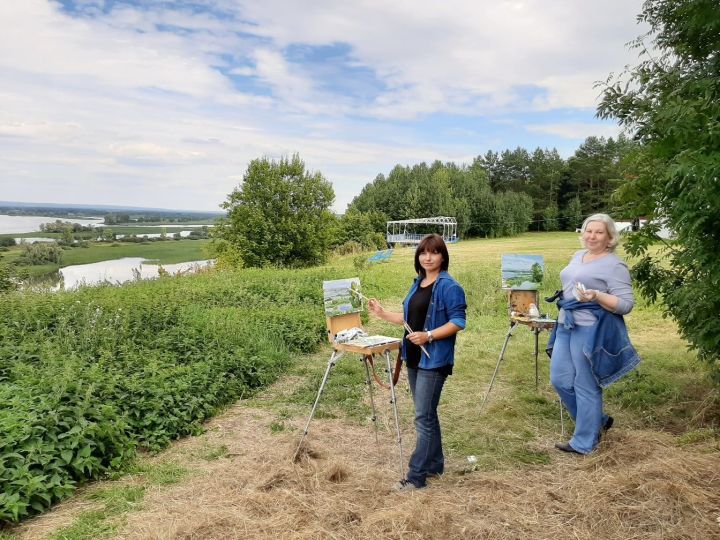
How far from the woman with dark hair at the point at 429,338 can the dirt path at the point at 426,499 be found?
25 cm

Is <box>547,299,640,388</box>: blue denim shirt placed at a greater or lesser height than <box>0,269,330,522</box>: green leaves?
greater

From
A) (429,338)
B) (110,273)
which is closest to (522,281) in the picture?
(429,338)

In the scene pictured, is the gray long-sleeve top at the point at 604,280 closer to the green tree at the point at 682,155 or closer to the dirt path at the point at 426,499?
the green tree at the point at 682,155

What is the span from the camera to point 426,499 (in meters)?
3.21

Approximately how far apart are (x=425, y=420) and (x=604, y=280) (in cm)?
168

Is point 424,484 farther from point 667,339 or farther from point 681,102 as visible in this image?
point 667,339

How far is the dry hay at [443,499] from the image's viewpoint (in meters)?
2.94

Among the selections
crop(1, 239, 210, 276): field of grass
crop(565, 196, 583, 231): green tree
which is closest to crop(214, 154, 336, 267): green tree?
crop(1, 239, 210, 276): field of grass

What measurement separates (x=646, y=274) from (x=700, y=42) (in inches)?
81.7

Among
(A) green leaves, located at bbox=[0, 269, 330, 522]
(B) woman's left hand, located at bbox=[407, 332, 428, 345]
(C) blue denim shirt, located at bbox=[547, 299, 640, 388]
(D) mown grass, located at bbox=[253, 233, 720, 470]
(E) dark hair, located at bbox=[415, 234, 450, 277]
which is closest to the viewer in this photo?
(B) woman's left hand, located at bbox=[407, 332, 428, 345]

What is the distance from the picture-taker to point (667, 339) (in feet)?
27.0

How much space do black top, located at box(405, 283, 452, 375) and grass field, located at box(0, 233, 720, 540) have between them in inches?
33.1

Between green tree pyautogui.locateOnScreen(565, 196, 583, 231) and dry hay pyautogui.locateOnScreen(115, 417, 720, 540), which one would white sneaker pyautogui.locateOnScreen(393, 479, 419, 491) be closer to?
dry hay pyautogui.locateOnScreen(115, 417, 720, 540)

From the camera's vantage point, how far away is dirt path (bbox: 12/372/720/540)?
2.95m
